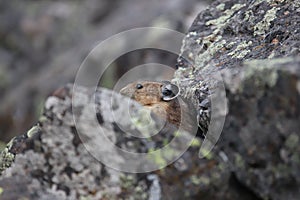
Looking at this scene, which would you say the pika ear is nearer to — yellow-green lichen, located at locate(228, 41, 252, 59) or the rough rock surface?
yellow-green lichen, located at locate(228, 41, 252, 59)

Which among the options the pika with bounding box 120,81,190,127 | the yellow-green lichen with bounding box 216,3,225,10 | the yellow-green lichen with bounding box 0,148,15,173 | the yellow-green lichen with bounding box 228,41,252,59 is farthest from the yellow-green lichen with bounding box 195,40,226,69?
the yellow-green lichen with bounding box 0,148,15,173

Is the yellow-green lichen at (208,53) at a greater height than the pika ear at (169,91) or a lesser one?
greater

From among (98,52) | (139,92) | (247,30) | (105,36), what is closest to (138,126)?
(139,92)

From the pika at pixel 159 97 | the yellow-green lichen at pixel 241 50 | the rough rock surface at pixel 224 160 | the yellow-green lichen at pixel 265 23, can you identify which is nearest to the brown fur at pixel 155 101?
the pika at pixel 159 97

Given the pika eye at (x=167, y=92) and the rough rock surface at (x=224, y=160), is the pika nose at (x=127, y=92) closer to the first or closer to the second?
the pika eye at (x=167, y=92)

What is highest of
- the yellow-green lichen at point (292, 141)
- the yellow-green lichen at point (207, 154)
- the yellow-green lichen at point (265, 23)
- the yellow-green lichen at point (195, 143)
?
the yellow-green lichen at point (265, 23)

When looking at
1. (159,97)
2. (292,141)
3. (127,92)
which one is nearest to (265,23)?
(159,97)

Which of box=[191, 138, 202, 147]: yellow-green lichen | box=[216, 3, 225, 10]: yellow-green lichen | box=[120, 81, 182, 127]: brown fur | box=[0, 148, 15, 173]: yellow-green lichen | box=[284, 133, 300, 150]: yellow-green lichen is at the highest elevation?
box=[216, 3, 225, 10]: yellow-green lichen
